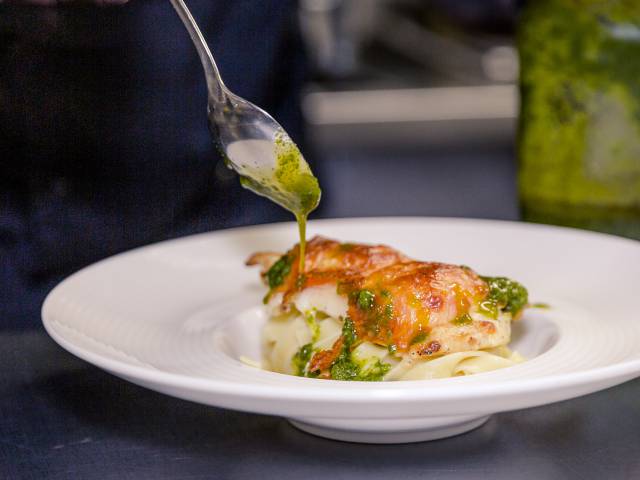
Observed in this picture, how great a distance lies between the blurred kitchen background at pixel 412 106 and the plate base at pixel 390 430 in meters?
1.18

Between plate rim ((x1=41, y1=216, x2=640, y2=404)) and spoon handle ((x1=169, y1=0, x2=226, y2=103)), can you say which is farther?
spoon handle ((x1=169, y1=0, x2=226, y2=103))

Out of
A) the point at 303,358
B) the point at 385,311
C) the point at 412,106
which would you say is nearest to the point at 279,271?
the point at 303,358

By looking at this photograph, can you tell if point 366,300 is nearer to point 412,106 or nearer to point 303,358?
point 303,358

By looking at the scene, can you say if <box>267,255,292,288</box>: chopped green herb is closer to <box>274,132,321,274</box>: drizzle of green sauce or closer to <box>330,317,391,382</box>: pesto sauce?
<box>274,132,321,274</box>: drizzle of green sauce

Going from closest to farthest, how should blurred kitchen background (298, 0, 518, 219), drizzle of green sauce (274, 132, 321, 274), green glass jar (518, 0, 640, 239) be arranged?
1. drizzle of green sauce (274, 132, 321, 274)
2. green glass jar (518, 0, 640, 239)
3. blurred kitchen background (298, 0, 518, 219)

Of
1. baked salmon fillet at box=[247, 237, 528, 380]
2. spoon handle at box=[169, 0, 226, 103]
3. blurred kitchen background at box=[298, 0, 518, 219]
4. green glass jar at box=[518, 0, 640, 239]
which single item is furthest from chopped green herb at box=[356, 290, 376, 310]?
blurred kitchen background at box=[298, 0, 518, 219]

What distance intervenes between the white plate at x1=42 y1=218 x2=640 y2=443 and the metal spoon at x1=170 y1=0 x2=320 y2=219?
200 mm

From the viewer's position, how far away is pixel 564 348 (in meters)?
1.06

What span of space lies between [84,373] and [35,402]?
0.10 meters

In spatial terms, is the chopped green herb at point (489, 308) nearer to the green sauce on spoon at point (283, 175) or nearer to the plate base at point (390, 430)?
the plate base at point (390, 430)

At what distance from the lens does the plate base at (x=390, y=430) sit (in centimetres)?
93

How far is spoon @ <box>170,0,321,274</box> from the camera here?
1.17 m

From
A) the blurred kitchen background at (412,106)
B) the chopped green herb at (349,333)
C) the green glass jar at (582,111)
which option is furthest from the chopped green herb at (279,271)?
the blurred kitchen background at (412,106)

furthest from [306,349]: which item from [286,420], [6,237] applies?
[6,237]
